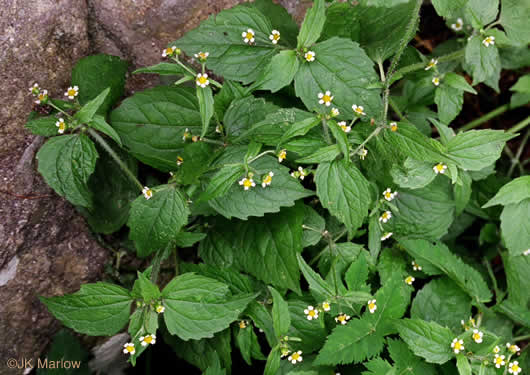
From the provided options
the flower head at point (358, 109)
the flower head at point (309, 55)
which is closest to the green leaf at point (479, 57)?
the flower head at point (358, 109)

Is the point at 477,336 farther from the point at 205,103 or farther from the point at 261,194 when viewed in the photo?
the point at 205,103

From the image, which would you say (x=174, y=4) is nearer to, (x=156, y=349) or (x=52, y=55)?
(x=52, y=55)

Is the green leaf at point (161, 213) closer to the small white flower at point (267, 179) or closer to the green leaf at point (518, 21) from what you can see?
the small white flower at point (267, 179)

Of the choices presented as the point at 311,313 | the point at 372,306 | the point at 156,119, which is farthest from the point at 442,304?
the point at 156,119

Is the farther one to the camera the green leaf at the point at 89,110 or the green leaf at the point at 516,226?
the green leaf at the point at 516,226

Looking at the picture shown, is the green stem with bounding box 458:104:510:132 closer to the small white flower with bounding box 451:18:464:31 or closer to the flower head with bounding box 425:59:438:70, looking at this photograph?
the small white flower with bounding box 451:18:464:31

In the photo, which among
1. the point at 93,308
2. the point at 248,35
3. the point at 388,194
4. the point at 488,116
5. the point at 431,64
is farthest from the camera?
the point at 488,116

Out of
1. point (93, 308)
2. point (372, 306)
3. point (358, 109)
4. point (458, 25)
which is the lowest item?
point (372, 306)

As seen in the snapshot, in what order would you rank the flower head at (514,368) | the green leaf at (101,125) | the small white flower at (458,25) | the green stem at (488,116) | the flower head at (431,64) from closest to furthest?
the green leaf at (101,125) → the flower head at (514,368) → the flower head at (431,64) → the small white flower at (458,25) → the green stem at (488,116)
